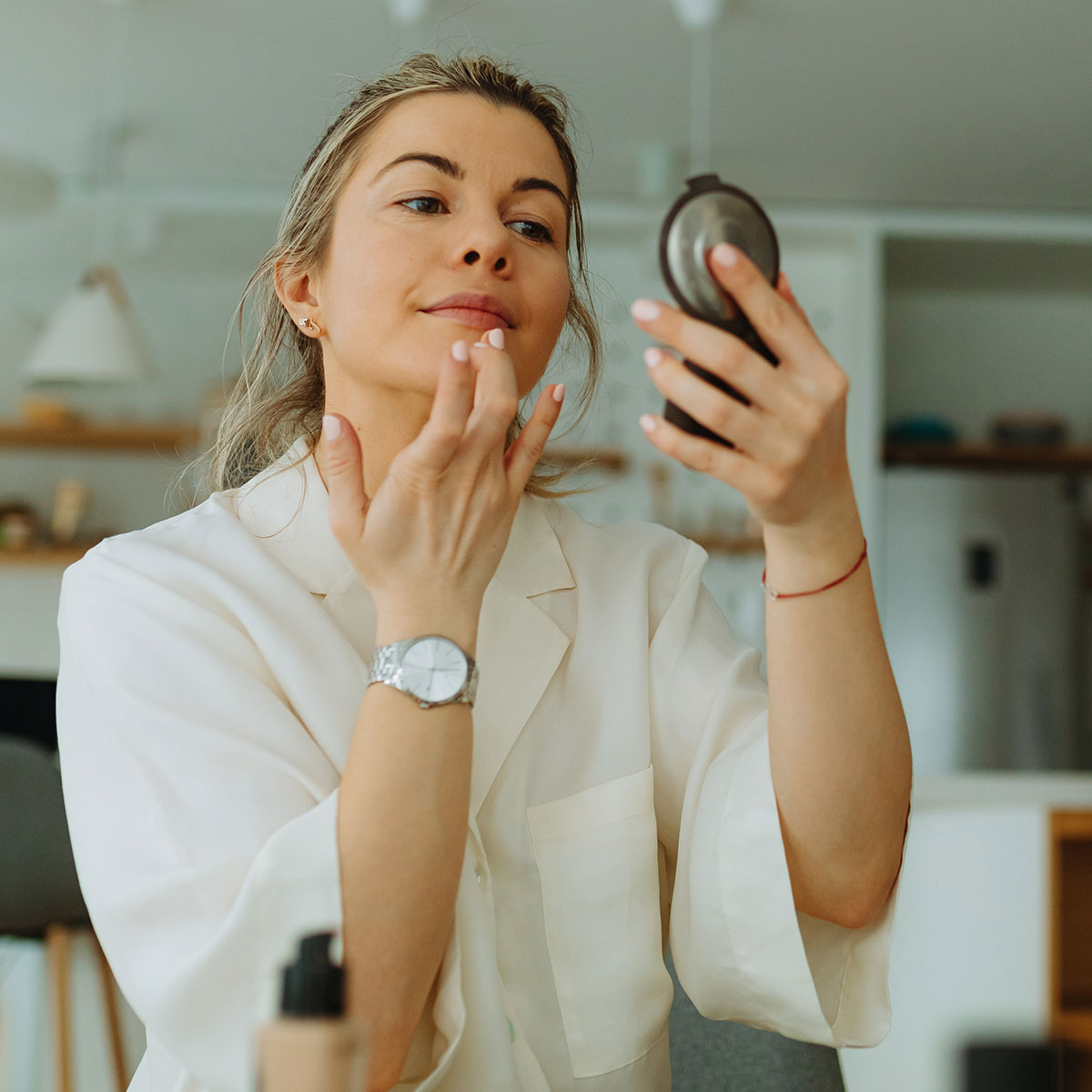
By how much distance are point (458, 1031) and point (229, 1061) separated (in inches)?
6.0

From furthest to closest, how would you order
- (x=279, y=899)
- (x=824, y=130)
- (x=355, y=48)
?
(x=824, y=130) < (x=355, y=48) < (x=279, y=899)

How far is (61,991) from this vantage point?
5.51 feet

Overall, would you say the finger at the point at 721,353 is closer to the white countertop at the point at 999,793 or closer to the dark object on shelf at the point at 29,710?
the dark object on shelf at the point at 29,710

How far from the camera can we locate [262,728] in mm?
863

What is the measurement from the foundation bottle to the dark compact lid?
A: 387 millimetres

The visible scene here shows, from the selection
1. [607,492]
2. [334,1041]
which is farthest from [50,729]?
[607,492]

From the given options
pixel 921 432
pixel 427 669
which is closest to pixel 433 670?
pixel 427 669

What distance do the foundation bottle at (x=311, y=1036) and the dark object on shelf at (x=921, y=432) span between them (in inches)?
176

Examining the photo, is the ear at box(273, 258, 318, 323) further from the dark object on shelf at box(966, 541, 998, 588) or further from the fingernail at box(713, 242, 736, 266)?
the dark object on shelf at box(966, 541, 998, 588)

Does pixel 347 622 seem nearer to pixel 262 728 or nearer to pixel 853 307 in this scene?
pixel 262 728

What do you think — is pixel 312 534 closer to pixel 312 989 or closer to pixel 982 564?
pixel 312 989

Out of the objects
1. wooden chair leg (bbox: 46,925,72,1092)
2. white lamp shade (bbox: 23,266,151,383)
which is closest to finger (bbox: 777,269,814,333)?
wooden chair leg (bbox: 46,925,72,1092)

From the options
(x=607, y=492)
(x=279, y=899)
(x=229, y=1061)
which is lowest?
(x=229, y=1061)

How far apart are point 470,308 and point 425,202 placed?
119 mm
